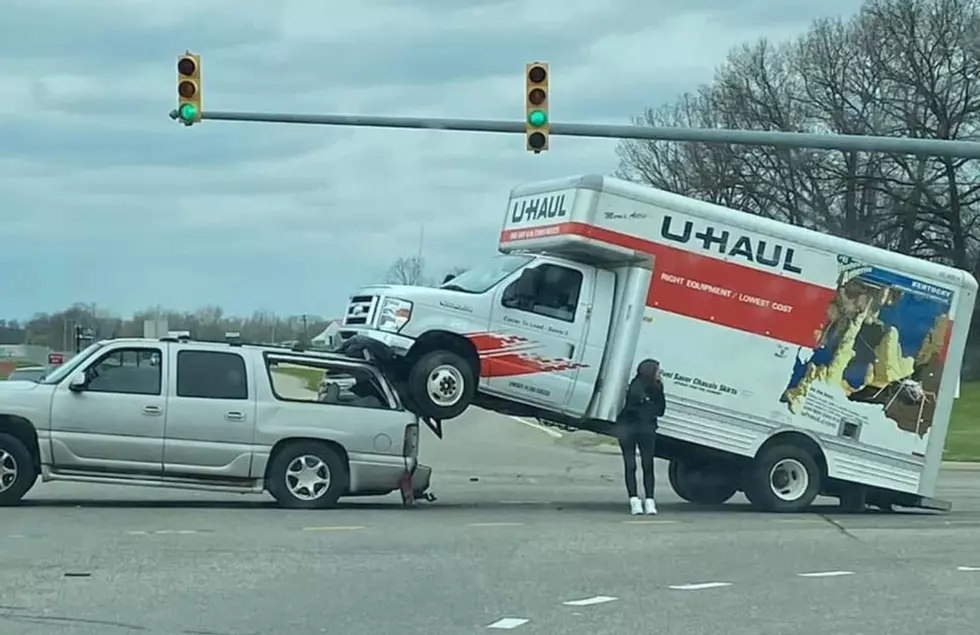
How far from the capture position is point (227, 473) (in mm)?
15609

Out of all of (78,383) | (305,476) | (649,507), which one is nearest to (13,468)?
(78,383)

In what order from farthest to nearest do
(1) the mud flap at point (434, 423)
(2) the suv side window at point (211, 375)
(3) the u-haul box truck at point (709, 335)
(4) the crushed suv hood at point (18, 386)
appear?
(1) the mud flap at point (434, 423) < (3) the u-haul box truck at point (709, 335) < (2) the suv side window at point (211, 375) < (4) the crushed suv hood at point (18, 386)

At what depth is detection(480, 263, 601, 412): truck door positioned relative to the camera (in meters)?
16.5

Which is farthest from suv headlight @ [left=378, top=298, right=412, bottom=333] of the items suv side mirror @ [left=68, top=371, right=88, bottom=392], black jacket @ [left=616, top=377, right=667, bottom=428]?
suv side mirror @ [left=68, top=371, right=88, bottom=392]

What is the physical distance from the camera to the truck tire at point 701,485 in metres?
18.5

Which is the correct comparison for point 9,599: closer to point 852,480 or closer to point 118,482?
point 118,482

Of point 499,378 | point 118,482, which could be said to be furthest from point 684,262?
point 118,482

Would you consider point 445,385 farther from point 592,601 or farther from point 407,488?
point 592,601

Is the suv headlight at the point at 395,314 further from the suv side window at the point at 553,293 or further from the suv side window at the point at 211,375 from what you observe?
the suv side window at the point at 211,375

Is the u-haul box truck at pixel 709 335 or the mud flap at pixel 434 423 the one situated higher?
the u-haul box truck at pixel 709 335

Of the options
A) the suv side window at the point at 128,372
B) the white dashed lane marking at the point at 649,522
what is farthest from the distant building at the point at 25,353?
the white dashed lane marking at the point at 649,522

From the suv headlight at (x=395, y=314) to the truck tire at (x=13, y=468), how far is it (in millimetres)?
3845

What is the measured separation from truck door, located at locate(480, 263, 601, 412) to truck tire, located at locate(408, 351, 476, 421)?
8.7 inches

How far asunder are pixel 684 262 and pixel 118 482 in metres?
6.33
